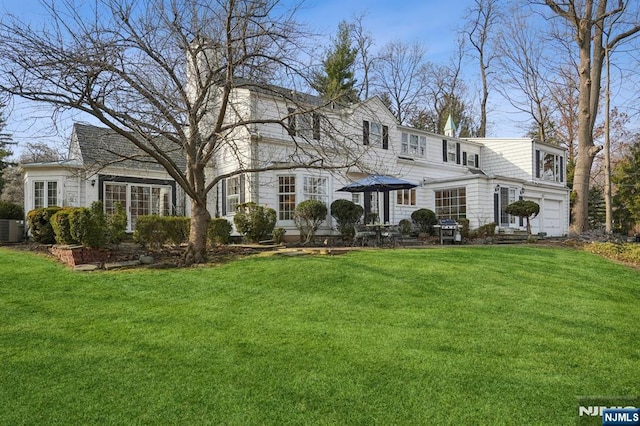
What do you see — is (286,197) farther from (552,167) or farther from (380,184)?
(552,167)

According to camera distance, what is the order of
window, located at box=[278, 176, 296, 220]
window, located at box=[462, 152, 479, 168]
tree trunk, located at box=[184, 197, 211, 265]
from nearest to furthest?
tree trunk, located at box=[184, 197, 211, 265], window, located at box=[278, 176, 296, 220], window, located at box=[462, 152, 479, 168]

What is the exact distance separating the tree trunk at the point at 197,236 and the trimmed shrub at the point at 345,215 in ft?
20.8

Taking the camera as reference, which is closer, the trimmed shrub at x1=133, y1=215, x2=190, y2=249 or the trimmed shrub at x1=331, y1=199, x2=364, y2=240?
the trimmed shrub at x1=133, y1=215, x2=190, y2=249

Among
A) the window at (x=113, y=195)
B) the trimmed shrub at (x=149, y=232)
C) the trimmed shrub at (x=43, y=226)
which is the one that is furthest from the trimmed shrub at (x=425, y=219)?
the trimmed shrub at (x=43, y=226)

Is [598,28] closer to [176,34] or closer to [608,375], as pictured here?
[176,34]

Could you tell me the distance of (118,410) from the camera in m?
3.36

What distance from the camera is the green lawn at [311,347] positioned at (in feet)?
11.3

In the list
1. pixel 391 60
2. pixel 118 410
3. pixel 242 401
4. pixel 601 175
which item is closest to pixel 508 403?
pixel 242 401

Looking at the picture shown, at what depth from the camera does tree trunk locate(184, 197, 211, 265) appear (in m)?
9.91

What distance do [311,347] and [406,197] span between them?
50.7 feet

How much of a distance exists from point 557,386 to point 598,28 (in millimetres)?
18548

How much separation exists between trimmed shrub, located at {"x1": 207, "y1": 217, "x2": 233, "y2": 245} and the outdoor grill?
7.68m

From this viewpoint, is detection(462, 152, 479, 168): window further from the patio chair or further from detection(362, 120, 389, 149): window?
the patio chair

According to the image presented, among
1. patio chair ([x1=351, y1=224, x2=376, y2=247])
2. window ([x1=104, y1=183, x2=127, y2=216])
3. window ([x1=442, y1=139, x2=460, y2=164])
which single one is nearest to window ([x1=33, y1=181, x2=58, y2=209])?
window ([x1=104, y1=183, x2=127, y2=216])
